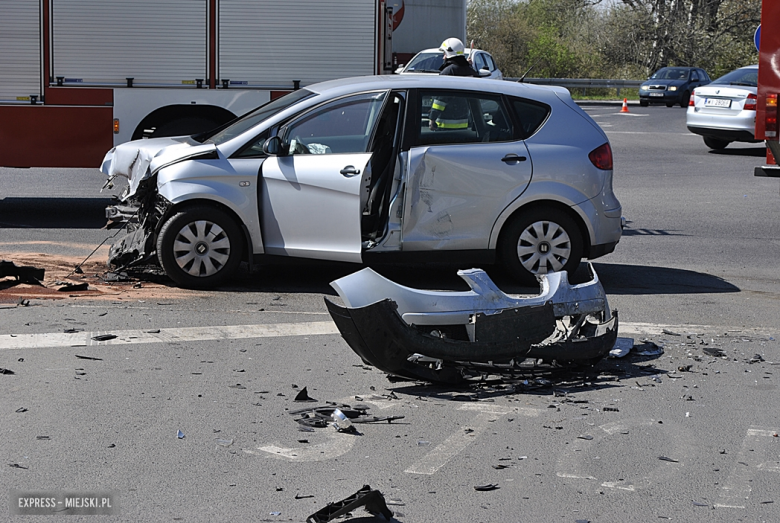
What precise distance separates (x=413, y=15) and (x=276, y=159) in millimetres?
18526

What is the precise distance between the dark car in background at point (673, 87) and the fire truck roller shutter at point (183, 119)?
27658mm

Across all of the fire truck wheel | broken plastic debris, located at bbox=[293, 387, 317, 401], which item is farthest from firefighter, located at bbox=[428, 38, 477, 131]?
the fire truck wheel

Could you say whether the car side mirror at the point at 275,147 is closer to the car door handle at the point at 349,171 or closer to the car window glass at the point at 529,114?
the car door handle at the point at 349,171

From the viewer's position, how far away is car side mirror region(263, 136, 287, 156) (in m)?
7.85

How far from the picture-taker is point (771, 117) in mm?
9039

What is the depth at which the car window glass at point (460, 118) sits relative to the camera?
797 cm

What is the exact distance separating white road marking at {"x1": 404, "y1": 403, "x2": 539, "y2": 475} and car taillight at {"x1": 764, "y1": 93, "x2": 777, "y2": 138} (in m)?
5.16

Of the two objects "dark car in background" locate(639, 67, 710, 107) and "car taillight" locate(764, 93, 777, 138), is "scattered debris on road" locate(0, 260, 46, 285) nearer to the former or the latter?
"car taillight" locate(764, 93, 777, 138)

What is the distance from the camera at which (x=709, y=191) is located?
15148mm

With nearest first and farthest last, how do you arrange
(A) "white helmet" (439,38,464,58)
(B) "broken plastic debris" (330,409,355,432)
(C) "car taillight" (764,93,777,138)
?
(B) "broken plastic debris" (330,409,355,432) < (C) "car taillight" (764,93,777,138) < (A) "white helmet" (439,38,464,58)

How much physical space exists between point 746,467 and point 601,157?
13.8 ft

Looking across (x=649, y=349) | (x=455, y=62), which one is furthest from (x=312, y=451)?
(x=455, y=62)

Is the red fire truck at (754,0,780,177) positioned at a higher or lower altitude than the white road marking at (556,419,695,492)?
higher

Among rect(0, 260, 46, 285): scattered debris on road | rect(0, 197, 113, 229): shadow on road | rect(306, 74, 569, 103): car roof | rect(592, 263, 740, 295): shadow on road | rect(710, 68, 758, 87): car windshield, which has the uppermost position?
rect(710, 68, 758, 87): car windshield
